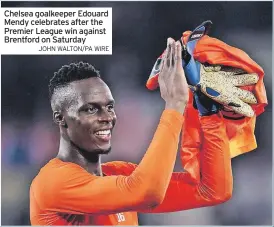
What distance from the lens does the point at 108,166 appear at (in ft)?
11.0

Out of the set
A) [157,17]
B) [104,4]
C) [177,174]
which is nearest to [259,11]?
[157,17]

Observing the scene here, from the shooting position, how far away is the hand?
2.85 m

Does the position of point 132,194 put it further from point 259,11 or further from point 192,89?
point 259,11

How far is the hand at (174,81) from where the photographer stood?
2852 millimetres

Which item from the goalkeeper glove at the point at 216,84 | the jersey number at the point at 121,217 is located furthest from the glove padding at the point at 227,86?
the jersey number at the point at 121,217

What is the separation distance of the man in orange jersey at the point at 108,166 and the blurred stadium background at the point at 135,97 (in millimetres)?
686

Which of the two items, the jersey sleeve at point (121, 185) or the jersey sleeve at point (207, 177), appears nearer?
the jersey sleeve at point (121, 185)

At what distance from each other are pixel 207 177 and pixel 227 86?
53 centimetres

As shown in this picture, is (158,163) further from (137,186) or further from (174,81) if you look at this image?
(174,81)

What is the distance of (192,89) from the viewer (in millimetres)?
3176

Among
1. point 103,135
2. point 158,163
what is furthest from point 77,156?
point 158,163

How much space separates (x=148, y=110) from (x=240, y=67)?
1.26 m

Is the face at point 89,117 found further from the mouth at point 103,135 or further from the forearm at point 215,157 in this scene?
the forearm at point 215,157
